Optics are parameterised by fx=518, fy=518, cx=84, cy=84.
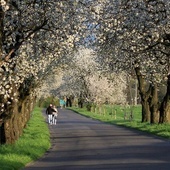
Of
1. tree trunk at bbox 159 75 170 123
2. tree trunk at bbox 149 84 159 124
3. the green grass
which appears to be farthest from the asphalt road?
tree trunk at bbox 149 84 159 124

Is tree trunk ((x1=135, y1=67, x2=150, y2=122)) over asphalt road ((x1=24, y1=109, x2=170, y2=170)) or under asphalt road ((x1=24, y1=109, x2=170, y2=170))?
over

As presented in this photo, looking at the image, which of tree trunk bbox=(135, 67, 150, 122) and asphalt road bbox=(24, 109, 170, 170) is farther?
tree trunk bbox=(135, 67, 150, 122)

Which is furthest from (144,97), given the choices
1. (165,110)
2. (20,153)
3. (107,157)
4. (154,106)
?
(20,153)

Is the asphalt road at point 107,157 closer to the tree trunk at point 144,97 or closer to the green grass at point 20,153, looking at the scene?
the green grass at point 20,153

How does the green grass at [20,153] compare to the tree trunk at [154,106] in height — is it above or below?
below

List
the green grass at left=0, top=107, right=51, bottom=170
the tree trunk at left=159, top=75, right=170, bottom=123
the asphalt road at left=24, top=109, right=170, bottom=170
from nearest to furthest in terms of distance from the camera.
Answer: the asphalt road at left=24, top=109, right=170, bottom=170 < the green grass at left=0, top=107, right=51, bottom=170 < the tree trunk at left=159, top=75, right=170, bottom=123

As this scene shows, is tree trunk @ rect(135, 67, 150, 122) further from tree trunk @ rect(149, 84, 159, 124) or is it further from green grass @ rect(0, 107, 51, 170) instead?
green grass @ rect(0, 107, 51, 170)

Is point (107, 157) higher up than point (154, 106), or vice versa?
point (154, 106)

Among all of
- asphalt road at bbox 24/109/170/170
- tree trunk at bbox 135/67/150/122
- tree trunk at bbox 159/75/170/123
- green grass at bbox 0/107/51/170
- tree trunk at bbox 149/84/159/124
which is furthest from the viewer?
tree trunk at bbox 135/67/150/122

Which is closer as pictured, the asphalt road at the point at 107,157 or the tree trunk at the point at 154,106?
the asphalt road at the point at 107,157

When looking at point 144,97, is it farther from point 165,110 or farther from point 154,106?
point 165,110

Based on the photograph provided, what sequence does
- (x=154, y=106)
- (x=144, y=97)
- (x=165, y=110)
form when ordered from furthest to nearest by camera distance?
1. (x=144, y=97)
2. (x=154, y=106)
3. (x=165, y=110)

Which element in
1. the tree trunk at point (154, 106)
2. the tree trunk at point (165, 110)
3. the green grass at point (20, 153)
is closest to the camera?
the green grass at point (20, 153)

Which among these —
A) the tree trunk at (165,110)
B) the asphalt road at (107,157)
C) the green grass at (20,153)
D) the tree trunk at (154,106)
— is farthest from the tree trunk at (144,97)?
the green grass at (20,153)
